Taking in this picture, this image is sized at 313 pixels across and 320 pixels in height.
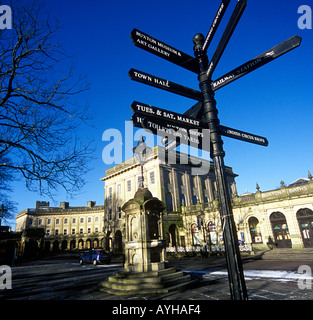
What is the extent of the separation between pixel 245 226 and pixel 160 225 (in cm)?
1927

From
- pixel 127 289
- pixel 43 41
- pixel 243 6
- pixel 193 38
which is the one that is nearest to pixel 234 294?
pixel 243 6

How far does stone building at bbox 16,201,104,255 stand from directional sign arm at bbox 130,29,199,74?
198 feet

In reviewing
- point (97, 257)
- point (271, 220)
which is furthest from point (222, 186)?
point (271, 220)

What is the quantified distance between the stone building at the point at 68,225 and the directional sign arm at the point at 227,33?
60531 millimetres

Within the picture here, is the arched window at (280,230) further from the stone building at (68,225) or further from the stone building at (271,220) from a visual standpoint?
the stone building at (68,225)

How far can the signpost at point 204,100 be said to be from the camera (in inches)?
125

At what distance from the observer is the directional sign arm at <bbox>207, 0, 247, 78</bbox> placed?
307 cm

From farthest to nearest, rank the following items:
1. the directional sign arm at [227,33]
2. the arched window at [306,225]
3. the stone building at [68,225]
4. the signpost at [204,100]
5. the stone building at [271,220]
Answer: the stone building at [68,225]
the stone building at [271,220]
the arched window at [306,225]
the signpost at [204,100]
the directional sign arm at [227,33]

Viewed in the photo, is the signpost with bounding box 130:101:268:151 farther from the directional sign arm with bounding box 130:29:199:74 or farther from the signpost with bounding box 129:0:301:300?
the directional sign arm with bounding box 130:29:199:74

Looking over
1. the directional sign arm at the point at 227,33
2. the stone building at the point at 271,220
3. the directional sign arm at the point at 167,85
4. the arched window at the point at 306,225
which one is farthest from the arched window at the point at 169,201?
the directional sign arm at the point at 227,33

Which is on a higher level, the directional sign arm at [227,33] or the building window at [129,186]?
the building window at [129,186]

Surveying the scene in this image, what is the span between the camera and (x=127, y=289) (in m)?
7.98
